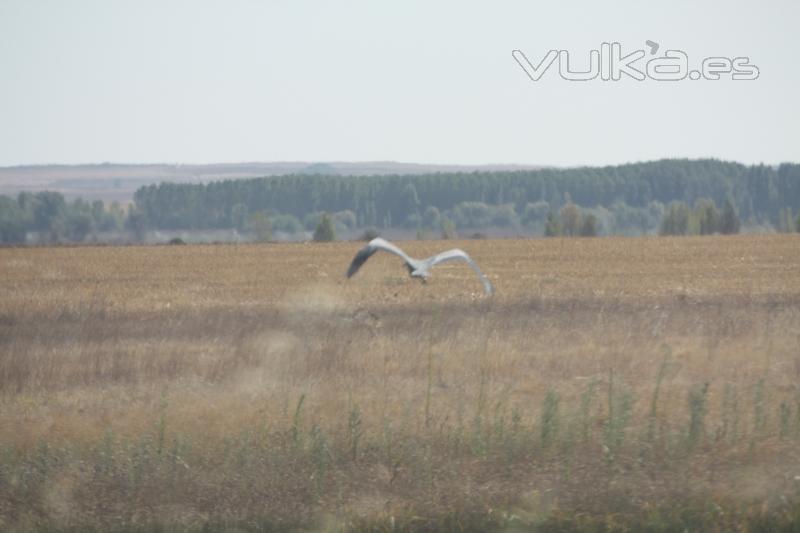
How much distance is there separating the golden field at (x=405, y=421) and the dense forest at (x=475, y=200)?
9102 centimetres

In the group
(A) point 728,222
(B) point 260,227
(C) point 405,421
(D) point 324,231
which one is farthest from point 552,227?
(C) point 405,421

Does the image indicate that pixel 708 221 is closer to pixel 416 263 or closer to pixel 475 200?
pixel 475 200

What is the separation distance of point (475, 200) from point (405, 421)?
134m

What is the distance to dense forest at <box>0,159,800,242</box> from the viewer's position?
12106 cm

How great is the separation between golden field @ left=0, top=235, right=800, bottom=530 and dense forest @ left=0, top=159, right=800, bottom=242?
91.0 meters

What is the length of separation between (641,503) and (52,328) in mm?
10951

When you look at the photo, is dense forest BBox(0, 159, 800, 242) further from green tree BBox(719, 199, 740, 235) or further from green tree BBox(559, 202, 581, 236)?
green tree BBox(559, 202, 581, 236)

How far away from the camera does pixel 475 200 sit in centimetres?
14188

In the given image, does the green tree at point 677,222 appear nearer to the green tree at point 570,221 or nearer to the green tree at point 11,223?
the green tree at point 570,221

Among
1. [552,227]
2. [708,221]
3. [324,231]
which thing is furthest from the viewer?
[708,221]

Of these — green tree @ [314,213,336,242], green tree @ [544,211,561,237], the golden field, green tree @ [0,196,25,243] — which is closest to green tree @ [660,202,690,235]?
green tree @ [544,211,561,237]

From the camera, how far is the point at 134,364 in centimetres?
1208

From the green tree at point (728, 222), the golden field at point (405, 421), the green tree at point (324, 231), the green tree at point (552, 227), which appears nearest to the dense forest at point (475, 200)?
the green tree at point (728, 222)

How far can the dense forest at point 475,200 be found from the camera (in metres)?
121
